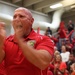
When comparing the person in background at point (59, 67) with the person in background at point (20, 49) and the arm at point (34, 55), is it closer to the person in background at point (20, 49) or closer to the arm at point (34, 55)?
the person in background at point (20, 49)

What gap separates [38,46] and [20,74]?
0.21 metres

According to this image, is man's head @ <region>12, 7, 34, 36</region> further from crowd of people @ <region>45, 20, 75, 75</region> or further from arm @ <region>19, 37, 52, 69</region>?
crowd of people @ <region>45, 20, 75, 75</region>

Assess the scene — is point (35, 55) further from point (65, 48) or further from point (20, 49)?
point (65, 48)

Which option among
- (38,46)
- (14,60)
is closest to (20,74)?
(14,60)

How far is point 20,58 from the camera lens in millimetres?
1350

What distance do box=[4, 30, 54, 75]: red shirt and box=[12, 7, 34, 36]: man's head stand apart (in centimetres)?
9

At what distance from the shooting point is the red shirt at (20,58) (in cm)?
134

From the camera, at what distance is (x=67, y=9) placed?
9.30 m

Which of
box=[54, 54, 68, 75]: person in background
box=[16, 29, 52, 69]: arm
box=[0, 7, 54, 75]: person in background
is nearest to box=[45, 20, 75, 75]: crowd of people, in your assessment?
box=[54, 54, 68, 75]: person in background

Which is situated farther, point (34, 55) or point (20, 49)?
point (20, 49)

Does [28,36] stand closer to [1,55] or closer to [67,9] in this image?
[1,55]

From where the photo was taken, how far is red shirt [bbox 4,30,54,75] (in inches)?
52.7

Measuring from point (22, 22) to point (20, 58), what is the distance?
0.23m

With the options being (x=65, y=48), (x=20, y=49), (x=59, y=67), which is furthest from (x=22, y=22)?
(x=65, y=48)
